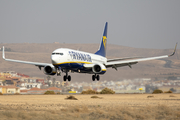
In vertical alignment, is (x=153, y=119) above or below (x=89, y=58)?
below

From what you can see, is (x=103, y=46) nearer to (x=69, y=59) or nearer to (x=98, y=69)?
(x=98, y=69)

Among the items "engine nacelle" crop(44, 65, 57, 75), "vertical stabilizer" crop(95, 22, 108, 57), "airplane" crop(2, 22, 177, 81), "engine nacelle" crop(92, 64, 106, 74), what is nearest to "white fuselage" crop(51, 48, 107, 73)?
"airplane" crop(2, 22, 177, 81)

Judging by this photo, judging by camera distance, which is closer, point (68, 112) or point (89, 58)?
point (68, 112)

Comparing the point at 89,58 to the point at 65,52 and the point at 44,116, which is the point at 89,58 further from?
the point at 44,116

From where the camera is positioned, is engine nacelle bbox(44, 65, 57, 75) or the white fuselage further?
engine nacelle bbox(44, 65, 57, 75)

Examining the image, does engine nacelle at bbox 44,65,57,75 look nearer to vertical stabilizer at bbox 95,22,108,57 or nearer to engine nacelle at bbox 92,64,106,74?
engine nacelle at bbox 92,64,106,74

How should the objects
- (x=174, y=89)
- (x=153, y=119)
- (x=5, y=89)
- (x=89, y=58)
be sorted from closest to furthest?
(x=153, y=119) → (x=89, y=58) → (x=174, y=89) → (x=5, y=89)

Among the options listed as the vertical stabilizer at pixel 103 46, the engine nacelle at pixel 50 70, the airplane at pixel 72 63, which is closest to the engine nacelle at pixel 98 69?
the airplane at pixel 72 63

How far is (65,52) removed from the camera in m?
46.3

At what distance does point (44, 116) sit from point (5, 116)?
3843 mm

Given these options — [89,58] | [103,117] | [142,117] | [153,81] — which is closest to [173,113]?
[142,117]

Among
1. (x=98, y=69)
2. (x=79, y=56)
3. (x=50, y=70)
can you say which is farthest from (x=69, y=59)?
(x=98, y=69)

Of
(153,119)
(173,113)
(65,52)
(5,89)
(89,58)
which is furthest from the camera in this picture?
(5,89)

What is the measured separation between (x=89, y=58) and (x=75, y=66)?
19.6 feet
